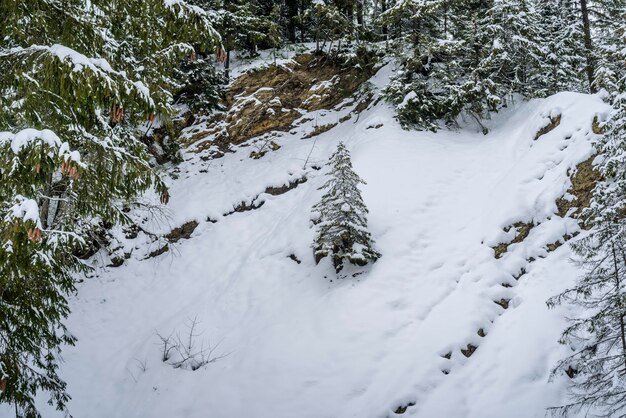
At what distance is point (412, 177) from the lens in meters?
12.6

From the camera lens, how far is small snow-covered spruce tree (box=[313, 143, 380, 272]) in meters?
9.69

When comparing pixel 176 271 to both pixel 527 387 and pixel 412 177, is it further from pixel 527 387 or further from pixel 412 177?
pixel 527 387

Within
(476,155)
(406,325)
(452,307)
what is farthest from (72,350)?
(476,155)

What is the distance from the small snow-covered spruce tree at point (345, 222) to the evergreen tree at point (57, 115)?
4.52 m

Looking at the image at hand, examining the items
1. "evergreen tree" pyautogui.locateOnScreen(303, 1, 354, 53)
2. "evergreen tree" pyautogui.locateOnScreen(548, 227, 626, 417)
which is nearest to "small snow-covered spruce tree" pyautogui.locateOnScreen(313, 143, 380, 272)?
"evergreen tree" pyautogui.locateOnScreen(548, 227, 626, 417)

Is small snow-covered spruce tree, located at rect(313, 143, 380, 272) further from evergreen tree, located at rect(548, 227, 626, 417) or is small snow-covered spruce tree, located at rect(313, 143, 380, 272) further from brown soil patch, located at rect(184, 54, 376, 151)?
brown soil patch, located at rect(184, 54, 376, 151)

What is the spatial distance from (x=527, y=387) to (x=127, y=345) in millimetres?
9223

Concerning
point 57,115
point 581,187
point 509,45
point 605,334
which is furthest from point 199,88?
point 605,334

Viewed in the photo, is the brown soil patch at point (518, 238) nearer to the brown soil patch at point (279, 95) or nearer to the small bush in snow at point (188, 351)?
the small bush in snow at point (188, 351)

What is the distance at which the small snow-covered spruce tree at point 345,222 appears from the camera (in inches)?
381

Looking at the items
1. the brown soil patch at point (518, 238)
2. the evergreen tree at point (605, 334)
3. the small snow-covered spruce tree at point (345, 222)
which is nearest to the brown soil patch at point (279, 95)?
the small snow-covered spruce tree at point (345, 222)

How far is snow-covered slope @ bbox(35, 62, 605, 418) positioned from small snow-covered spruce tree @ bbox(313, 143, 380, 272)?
1.93 feet

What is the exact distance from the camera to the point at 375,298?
9.02 m

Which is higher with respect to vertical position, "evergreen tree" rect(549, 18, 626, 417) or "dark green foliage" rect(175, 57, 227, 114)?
"dark green foliage" rect(175, 57, 227, 114)
